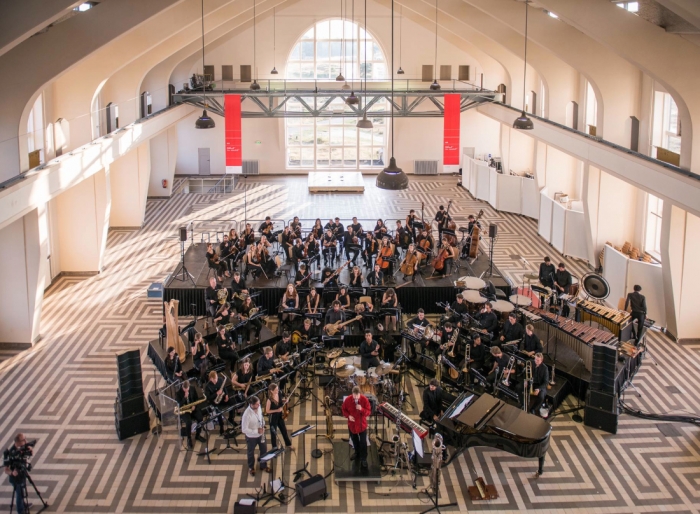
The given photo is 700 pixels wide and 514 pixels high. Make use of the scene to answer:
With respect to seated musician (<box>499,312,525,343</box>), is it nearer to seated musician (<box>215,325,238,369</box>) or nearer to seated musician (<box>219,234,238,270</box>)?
seated musician (<box>215,325,238,369</box>)

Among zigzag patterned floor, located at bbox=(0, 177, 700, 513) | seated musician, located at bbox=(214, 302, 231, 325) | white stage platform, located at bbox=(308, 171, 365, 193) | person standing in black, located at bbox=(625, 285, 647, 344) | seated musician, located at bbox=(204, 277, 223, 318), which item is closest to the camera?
zigzag patterned floor, located at bbox=(0, 177, 700, 513)

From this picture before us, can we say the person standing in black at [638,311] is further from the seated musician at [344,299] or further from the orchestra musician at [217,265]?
the orchestra musician at [217,265]

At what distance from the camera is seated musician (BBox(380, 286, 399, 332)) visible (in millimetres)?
15844

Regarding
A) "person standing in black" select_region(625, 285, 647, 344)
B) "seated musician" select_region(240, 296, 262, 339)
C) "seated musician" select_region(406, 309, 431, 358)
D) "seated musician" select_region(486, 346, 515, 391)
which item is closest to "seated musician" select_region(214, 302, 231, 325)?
"seated musician" select_region(240, 296, 262, 339)

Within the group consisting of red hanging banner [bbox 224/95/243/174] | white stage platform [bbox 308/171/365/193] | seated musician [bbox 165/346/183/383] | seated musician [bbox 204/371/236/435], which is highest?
red hanging banner [bbox 224/95/243/174]

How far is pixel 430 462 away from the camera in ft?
37.6

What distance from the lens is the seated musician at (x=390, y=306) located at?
624 inches

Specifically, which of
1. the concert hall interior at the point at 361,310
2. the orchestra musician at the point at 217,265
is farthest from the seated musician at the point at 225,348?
the orchestra musician at the point at 217,265

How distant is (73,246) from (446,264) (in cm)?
1030

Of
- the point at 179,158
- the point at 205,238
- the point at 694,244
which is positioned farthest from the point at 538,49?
the point at 179,158

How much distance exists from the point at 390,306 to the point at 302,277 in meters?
2.71

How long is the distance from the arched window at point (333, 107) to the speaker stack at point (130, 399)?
21912mm

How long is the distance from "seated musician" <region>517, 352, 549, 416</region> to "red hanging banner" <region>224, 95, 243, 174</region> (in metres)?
14.2

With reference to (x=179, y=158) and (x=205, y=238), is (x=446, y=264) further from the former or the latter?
(x=179, y=158)
